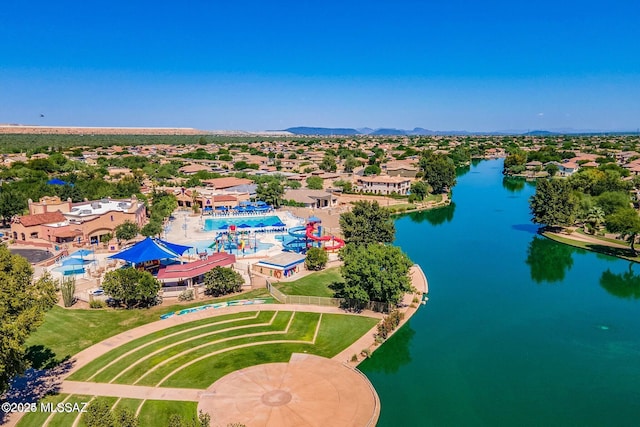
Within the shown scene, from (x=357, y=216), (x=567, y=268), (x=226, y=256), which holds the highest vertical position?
(x=357, y=216)

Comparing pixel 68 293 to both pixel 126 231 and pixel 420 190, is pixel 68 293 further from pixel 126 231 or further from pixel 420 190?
pixel 420 190

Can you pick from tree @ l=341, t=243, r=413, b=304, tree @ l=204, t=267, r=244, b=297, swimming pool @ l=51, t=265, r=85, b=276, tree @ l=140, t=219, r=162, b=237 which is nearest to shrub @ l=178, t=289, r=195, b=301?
tree @ l=204, t=267, r=244, b=297

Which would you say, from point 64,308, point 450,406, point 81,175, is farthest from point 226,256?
point 81,175

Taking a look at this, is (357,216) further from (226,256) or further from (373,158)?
(373,158)

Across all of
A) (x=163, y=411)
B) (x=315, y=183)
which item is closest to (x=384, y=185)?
(x=315, y=183)

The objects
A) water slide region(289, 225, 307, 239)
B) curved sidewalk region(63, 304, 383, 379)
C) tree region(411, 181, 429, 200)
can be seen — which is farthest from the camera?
tree region(411, 181, 429, 200)

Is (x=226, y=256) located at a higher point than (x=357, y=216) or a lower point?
lower

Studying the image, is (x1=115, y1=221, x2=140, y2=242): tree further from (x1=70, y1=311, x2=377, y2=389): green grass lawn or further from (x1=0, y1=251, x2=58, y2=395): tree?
(x1=0, y1=251, x2=58, y2=395): tree
